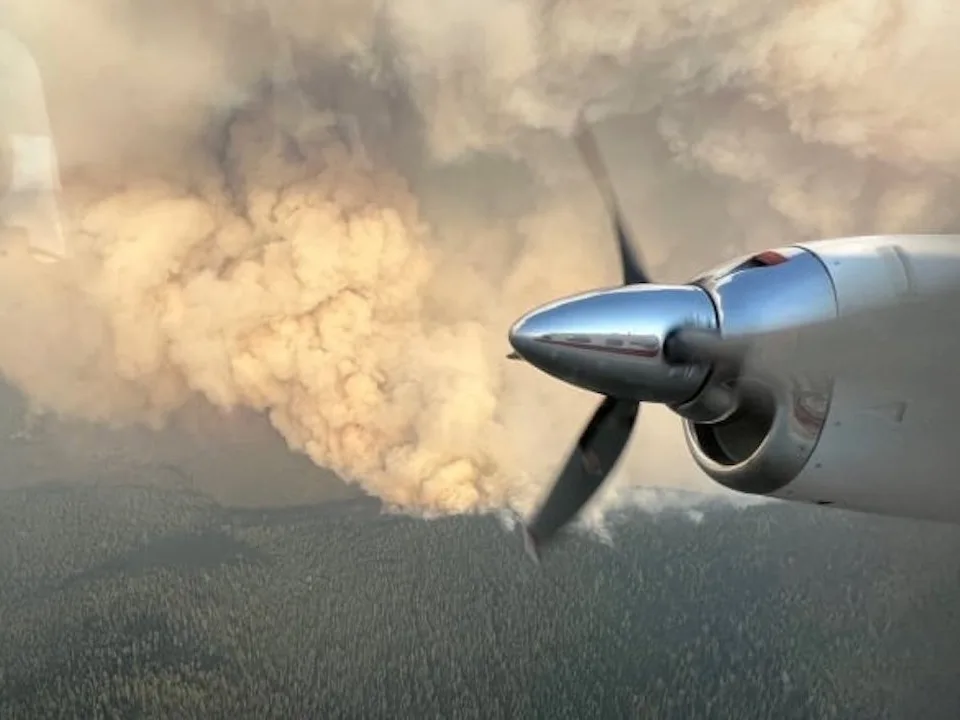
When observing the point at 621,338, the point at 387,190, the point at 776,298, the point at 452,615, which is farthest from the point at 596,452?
the point at 387,190

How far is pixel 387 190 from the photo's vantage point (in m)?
3.03

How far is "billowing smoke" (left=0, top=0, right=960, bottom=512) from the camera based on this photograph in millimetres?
2963

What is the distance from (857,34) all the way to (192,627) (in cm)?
260

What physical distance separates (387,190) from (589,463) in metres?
1.29

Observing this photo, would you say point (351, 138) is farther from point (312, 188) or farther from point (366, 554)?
point (366, 554)

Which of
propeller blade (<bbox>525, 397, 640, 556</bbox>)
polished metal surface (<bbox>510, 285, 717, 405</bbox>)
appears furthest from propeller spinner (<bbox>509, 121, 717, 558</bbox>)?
propeller blade (<bbox>525, 397, 640, 556</bbox>)

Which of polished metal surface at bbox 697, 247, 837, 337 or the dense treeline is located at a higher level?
polished metal surface at bbox 697, 247, 837, 337

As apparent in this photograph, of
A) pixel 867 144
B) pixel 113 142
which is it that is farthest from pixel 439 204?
pixel 867 144

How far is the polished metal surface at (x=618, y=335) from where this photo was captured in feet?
5.59

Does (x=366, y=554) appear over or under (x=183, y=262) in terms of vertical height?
under

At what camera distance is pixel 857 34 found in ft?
9.47

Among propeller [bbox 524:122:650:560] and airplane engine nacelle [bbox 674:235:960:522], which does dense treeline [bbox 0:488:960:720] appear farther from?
airplane engine nacelle [bbox 674:235:960:522]

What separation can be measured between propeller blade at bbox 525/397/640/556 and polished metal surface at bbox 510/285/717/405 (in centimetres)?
25

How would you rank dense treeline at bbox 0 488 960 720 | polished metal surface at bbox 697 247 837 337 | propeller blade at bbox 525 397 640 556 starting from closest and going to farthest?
polished metal surface at bbox 697 247 837 337 < propeller blade at bbox 525 397 640 556 < dense treeline at bbox 0 488 960 720
